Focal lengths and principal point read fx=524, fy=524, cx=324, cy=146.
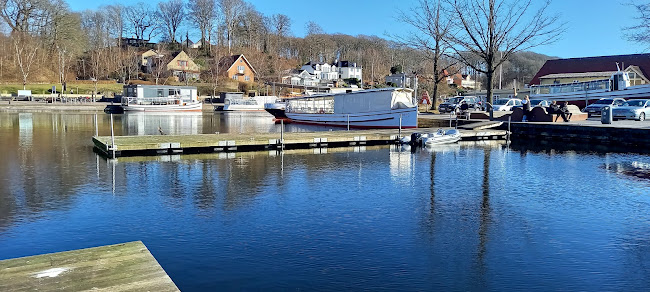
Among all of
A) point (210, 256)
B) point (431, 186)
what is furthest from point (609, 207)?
point (210, 256)

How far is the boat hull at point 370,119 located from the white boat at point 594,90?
66.7 ft

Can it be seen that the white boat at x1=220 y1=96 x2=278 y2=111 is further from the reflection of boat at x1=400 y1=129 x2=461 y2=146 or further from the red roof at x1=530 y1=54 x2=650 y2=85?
the reflection of boat at x1=400 y1=129 x2=461 y2=146

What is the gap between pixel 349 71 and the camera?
124000mm

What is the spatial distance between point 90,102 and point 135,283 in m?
69.1

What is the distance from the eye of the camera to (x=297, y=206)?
12719mm

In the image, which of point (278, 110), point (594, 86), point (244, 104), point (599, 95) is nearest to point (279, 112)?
point (278, 110)

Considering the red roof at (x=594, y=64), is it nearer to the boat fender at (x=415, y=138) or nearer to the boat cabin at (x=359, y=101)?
the boat cabin at (x=359, y=101)

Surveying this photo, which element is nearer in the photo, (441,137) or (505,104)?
(441,137)

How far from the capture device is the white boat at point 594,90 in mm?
43688

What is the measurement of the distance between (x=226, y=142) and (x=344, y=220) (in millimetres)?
12760

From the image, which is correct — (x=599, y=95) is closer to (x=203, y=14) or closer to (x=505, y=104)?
(x=505, y=104)

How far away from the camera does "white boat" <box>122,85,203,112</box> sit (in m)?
61.2

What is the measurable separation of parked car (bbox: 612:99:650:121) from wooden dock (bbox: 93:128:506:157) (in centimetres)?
1231

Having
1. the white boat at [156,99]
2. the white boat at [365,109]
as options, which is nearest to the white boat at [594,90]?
the white boat at [365,109]
